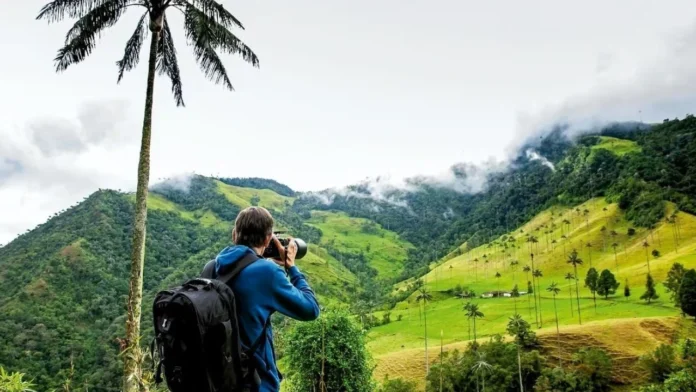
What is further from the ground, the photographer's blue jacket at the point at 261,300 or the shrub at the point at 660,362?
the photographer's blue jacket at the point at 261,300

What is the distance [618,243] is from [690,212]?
18.1 m

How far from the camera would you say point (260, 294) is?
2775 mm

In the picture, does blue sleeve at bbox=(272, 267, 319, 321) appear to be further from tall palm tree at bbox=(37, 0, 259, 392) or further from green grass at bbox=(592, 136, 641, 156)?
green grass at bbox=(592, 136, 641, 156)

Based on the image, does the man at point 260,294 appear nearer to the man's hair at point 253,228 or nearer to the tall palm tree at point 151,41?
the man's hair at point 253,228

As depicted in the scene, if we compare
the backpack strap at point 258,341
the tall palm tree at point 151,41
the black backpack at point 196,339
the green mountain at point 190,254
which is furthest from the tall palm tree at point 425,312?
the black backpack at point 196,339

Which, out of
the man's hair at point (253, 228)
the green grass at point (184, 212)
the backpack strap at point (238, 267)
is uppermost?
the green grass at point (184, 212)

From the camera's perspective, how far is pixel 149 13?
10758 millimetres

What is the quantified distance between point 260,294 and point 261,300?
3 cm

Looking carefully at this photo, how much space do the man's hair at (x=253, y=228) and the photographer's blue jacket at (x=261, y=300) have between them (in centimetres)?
10

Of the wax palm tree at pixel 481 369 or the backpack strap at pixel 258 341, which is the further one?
the wax palm tree at pixel 481 369

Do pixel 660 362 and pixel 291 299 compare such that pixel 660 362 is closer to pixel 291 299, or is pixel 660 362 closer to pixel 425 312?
pixel 425 312

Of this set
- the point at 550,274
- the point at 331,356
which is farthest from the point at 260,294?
the point at 550,274

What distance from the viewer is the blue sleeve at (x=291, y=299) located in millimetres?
2811

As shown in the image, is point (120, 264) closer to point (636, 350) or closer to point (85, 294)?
point (85, 294)
